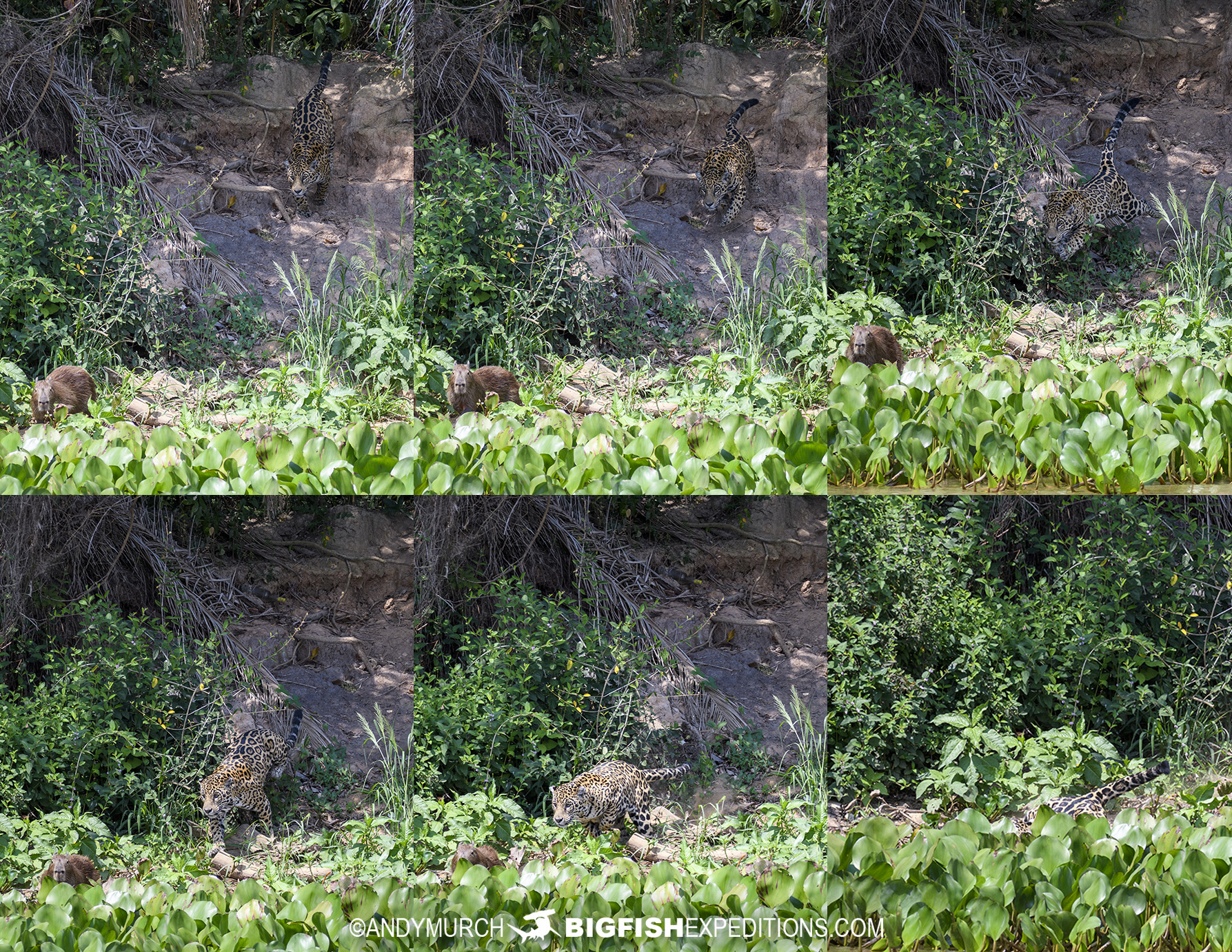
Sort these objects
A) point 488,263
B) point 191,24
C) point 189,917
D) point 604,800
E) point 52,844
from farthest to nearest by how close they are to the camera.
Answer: point 191,24 < point 488,263 < point 52,844 < point 604,800 < point 189,917

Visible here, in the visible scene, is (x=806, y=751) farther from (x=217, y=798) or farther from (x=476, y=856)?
(x=217, y=798)

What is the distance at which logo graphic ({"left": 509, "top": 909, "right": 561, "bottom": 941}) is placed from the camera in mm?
3822

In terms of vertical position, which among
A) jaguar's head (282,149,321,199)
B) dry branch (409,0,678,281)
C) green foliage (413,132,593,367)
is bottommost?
green foliage (413,132,593,367)

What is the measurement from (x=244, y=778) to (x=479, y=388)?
6.28 feet

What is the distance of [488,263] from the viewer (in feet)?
15.1

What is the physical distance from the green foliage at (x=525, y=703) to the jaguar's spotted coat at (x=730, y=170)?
1.99 m

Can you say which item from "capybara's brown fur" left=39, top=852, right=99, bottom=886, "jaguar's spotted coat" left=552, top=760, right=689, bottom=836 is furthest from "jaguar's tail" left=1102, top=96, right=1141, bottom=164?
"capybara's brown fur" left=39, top=852, right=99, bottom=886

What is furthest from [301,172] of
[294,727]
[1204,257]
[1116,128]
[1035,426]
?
[1204,257]

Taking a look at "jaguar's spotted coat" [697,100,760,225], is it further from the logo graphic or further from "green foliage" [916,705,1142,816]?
the logo graphic

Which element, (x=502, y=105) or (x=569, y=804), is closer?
(x=569, y=804)

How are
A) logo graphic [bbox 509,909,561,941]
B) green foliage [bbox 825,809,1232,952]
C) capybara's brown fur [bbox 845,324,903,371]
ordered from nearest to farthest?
green foliage [bbox 825,809,1232,952] < logo graphic [bbox 509,909,561,941] < capybara's brown fur [bbox 845,324,903,371]

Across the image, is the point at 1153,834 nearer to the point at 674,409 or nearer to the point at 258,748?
the point at 674,409

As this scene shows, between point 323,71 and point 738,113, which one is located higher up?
point 323,71

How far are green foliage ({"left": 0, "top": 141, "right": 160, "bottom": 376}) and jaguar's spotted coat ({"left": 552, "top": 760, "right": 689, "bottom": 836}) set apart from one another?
2.85 meters
